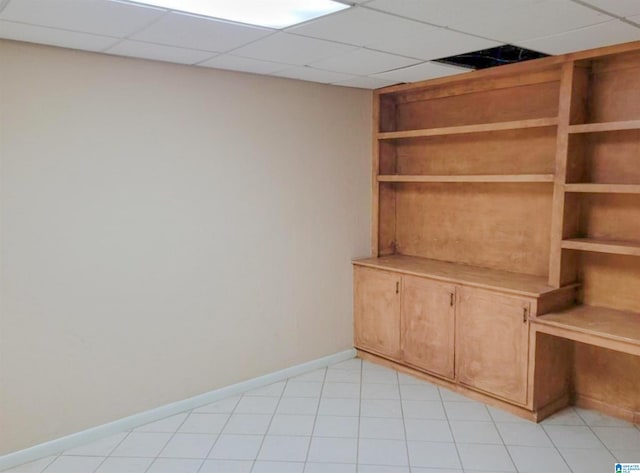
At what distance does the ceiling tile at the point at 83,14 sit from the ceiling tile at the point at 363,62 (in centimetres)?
124

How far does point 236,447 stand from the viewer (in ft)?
10.2

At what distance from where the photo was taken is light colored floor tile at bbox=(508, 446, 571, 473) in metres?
2.85

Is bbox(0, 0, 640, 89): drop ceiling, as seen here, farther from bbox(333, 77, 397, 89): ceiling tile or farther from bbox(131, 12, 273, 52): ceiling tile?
bbox(333, 77, 397, 89): ceiling tile

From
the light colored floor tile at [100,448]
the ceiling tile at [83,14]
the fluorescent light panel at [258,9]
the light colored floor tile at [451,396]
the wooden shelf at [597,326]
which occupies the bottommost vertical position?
the light colored floor tile at [451,396]

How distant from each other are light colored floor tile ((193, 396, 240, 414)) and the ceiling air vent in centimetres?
280

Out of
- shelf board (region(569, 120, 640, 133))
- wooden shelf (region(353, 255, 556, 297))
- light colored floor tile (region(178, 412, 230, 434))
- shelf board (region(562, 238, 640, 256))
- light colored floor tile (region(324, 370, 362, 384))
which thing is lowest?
light colored floor tile (region(324, 370, 362, 384))

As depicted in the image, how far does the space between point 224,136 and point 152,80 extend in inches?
24.3

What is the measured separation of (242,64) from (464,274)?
2253 millimetres

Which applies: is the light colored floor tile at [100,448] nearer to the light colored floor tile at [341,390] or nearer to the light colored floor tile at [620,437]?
the light colored floor tile at [341,390]

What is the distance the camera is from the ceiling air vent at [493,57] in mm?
3131

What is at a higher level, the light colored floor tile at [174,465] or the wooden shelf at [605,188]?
the wooden shelf at [605,188]

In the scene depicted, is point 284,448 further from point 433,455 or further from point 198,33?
point 198,33

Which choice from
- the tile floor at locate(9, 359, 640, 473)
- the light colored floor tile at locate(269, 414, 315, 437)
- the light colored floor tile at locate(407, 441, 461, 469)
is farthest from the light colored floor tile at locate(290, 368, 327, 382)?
the light colored floor tile at locate(407, 441, 461, 469)

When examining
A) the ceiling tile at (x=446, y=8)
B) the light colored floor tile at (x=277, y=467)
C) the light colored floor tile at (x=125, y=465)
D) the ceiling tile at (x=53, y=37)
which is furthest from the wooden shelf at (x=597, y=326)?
the ceiling tile at (x=53, y=37)
